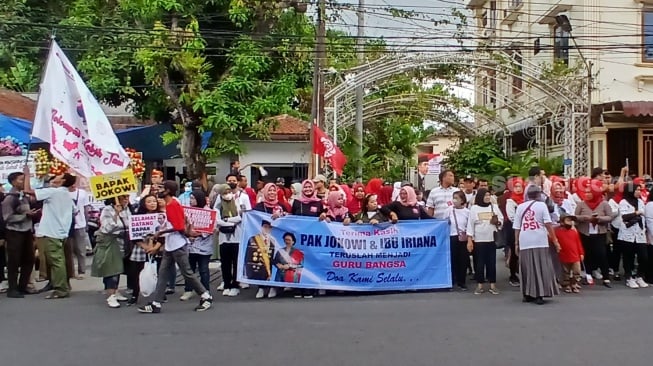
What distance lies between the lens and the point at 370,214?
11641 mm

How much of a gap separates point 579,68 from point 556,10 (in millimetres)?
3197

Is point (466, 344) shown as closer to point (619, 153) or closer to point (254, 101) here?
point (254, 101)

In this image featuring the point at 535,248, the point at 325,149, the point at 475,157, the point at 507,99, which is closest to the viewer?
the point at 535,248

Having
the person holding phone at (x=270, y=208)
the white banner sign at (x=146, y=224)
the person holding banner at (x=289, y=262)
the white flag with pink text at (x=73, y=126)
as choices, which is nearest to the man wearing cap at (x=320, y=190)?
the person holding phone at (x=270, y=208)

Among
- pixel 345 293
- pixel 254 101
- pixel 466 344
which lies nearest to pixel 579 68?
pixel 254 101

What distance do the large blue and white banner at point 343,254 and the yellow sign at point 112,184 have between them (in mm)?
1785

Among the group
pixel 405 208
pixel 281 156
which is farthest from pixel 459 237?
pixel 281 156

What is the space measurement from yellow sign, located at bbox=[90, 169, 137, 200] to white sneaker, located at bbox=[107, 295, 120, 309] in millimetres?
1380

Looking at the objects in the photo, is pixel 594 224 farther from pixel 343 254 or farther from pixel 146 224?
pixel 146 224

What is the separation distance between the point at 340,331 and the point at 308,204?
3210 millimetres

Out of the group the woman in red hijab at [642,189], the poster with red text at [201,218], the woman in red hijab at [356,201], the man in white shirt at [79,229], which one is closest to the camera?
the poster with red text at [201,218]

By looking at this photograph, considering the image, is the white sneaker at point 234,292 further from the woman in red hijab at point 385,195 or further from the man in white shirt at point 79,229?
the woman in red hijab at point 385,195

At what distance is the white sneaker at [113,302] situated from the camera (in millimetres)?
10141

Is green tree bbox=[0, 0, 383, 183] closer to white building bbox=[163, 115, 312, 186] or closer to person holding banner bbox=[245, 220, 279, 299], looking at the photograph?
white building bbox=[163, 115, 312, 186]
